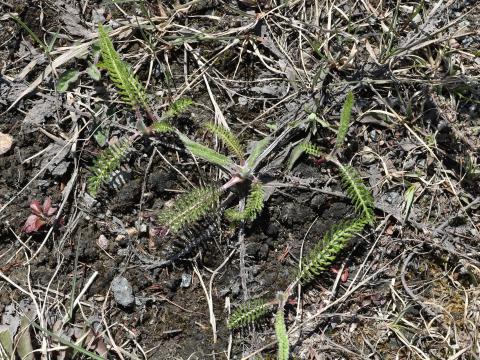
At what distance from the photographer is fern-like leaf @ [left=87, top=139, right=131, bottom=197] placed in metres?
2.89

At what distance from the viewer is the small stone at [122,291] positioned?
2918 millimetres

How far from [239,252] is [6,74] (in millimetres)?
1648

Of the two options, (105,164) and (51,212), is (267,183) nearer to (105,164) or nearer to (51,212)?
(105,164)

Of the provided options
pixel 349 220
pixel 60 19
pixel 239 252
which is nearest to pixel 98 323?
pixel 239 252

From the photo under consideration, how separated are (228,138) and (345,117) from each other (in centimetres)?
63

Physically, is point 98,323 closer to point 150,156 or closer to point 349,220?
point 150,156

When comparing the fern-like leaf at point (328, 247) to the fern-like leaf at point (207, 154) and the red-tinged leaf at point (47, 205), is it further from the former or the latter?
the red-tinged leaf at point (47, 205)

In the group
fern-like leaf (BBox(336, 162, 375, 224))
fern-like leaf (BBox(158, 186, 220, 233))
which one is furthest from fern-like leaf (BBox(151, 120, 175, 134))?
fern-like leaf (BBox(336, 162, 375, 224))

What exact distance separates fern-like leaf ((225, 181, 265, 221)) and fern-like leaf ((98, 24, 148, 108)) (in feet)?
2.44

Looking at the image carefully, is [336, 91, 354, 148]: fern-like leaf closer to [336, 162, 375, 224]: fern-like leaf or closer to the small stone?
[336, 162, 375, 224]: fern-like leaf

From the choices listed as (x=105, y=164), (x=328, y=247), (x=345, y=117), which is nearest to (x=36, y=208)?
(x=105, y=164)

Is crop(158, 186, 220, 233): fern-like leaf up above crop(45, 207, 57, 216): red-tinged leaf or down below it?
below

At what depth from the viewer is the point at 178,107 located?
2930 millimetres

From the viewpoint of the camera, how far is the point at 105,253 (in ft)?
9.75
